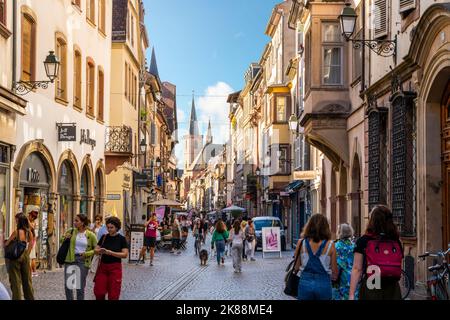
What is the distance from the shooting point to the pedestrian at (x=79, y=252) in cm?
1349

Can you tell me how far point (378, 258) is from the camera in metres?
8.85

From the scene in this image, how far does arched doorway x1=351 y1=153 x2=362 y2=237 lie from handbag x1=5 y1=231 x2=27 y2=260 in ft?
42.3

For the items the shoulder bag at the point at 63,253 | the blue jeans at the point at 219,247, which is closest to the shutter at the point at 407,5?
the shoulder bag at the point at 63,253

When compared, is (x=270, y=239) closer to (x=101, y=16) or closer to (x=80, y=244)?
(x=101, y=16)

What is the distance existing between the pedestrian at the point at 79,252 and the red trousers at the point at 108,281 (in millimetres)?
1008

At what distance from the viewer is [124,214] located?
1636 inches

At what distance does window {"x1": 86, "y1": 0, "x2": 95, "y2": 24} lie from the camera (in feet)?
100

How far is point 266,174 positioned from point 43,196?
135ft

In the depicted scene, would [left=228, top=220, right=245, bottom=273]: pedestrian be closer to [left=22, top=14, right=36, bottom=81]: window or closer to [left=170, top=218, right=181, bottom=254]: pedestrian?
[left=22, top=14, right=36, bottom=81]: window

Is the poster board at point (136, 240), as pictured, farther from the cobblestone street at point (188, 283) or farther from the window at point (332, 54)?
the window at point (332, 54)

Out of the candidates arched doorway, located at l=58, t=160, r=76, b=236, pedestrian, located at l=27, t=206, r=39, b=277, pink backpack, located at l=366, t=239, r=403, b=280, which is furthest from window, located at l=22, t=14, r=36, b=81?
pink backpack, located at l=366, t=239, r=403, b=280

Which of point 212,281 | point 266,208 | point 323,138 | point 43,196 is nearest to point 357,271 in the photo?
point 212,281

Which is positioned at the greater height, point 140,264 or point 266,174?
point 266,174

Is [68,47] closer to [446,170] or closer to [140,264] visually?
[140,264]
